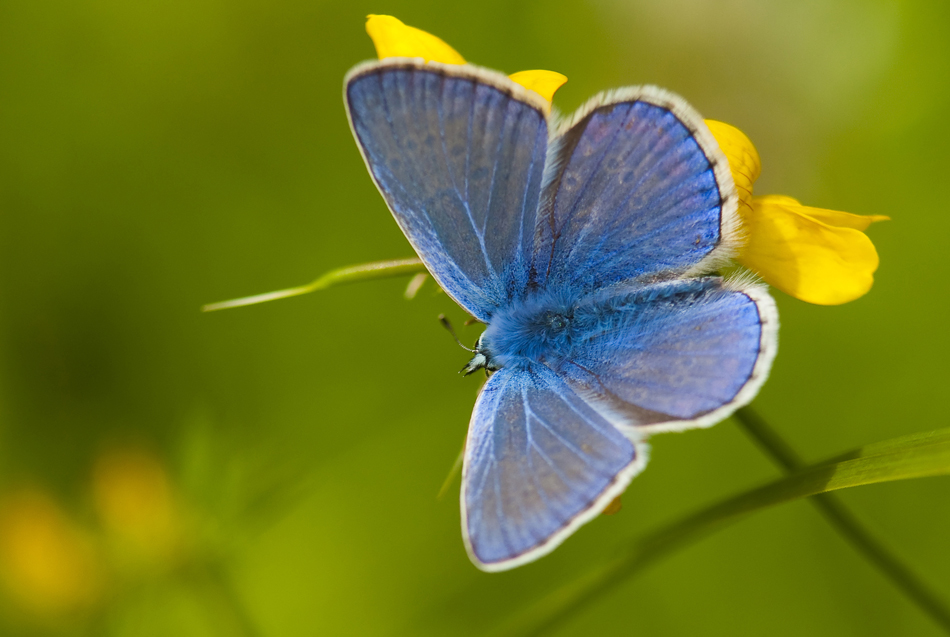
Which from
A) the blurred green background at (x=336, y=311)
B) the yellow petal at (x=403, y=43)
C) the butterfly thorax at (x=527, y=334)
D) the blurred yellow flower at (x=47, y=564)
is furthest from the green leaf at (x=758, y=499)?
the blurred yellow flower at (x=47, y=564)

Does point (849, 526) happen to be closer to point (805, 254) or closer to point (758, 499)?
point (758, 499)

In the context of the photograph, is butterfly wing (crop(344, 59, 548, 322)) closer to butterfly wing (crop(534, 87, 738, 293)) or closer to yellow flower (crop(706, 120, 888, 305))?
butterfly wing (crop(534, 87, 738, 293))

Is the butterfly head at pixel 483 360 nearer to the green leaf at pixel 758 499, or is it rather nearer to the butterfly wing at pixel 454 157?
the butterfly wing at pixel 454 157

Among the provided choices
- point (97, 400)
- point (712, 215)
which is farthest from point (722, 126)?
point (97, 400)

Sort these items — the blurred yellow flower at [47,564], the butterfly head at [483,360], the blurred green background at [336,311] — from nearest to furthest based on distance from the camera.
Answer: the butterfly head at [483,360] < the blurred yellow flower at [47,564] < the blurred green background at [336,311]

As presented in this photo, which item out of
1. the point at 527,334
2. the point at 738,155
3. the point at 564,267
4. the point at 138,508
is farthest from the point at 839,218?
the point at 138,508

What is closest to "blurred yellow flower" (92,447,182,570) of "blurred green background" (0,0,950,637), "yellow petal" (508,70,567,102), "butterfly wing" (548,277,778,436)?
"blurred green background" (0,0,950,637)
